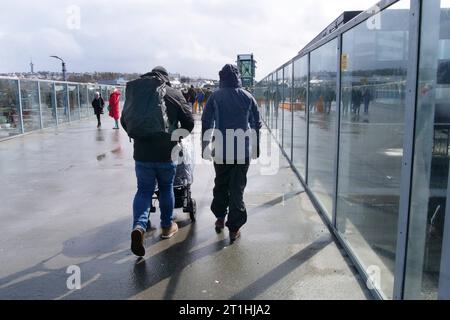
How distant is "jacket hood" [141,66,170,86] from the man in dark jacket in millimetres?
528

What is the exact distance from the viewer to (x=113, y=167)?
911cm

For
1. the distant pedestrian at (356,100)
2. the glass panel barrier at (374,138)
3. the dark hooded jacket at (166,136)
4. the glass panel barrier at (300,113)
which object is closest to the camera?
the glass panel barrier at (374,138)

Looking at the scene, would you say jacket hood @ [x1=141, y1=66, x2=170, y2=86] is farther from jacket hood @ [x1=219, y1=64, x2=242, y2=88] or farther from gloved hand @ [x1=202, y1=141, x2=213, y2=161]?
gloved hand @ [x1=202, y1=141, x2=213, y2=161]

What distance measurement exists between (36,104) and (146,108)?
14543mm

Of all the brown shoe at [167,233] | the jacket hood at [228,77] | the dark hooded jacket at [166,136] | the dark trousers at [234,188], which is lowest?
the brown shoe at [167,233]

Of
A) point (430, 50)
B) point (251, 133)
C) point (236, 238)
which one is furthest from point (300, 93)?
point (430, 50)

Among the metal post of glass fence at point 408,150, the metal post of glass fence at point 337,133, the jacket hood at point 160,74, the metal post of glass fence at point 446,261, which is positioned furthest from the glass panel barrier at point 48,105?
the metal post of glass fence at point 446,261

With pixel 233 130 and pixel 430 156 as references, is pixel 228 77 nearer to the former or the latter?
pixel 233 130

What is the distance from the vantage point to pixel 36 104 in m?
17.1

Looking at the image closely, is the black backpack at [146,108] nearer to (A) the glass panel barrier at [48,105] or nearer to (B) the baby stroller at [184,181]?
(B) the baby stroller at [184,181]

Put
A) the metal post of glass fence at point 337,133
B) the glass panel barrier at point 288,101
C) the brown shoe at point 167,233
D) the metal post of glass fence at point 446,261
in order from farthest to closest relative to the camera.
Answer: the glass panel barrier at point 288,101 < the brown shoe at point 167,233 < the metal post of glass fence at point 337,133 < the metal post of glass fence at point 446,261

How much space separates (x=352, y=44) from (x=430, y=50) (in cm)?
172

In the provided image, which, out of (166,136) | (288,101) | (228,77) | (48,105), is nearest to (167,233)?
(166,136)

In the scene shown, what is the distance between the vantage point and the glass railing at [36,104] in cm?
1443
